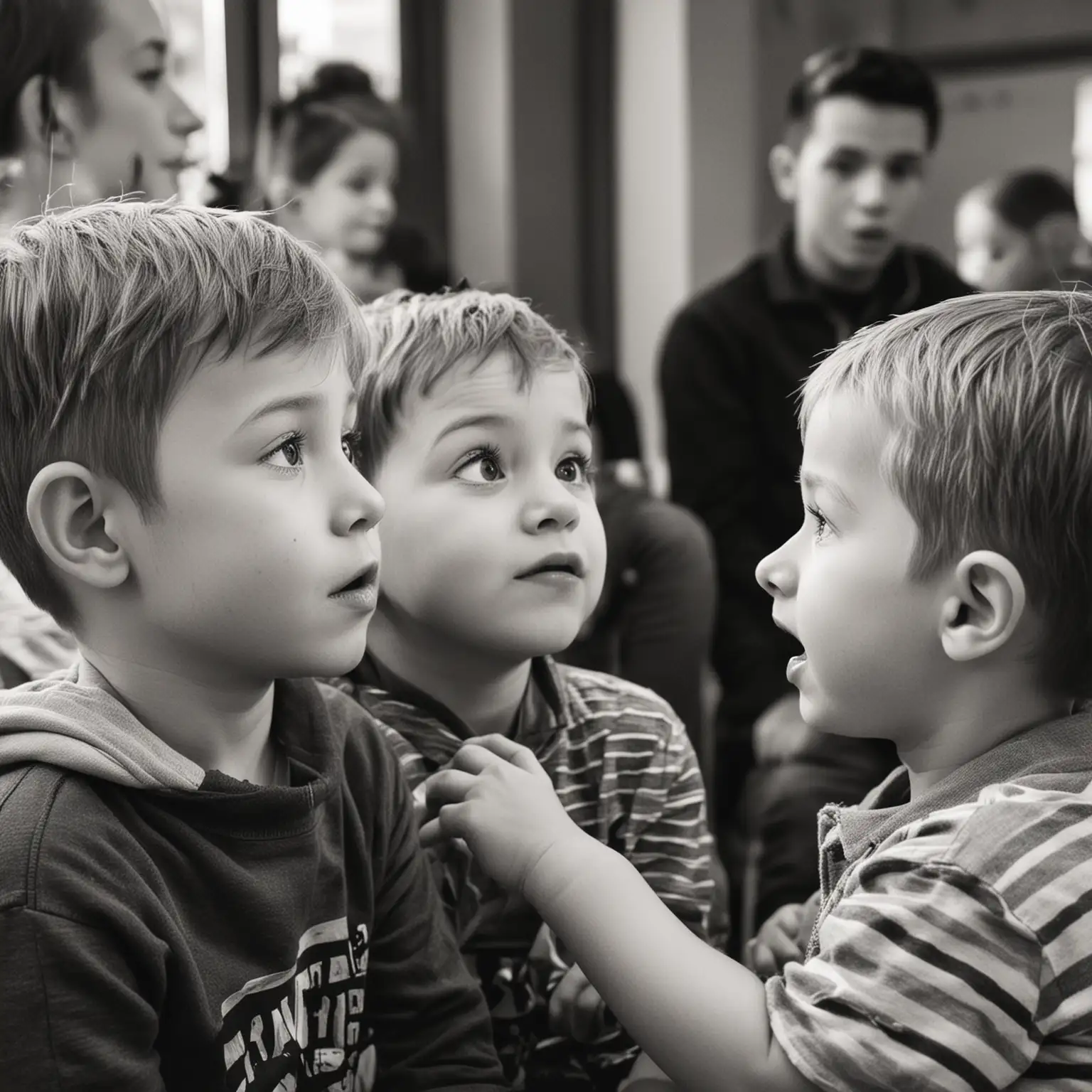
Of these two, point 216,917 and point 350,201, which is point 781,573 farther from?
point 350,201

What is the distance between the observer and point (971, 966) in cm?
70

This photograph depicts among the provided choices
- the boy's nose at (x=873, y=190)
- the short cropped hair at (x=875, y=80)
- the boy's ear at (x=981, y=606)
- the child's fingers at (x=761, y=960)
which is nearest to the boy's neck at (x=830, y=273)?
the boy's nose at (x=873, y=190)

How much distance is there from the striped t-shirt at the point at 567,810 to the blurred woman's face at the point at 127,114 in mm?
711

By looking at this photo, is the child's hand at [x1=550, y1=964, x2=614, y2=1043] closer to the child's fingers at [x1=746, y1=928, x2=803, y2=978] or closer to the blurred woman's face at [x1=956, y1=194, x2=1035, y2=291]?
the child's fingers at [x1=746, y1=928, x2=803, y2=978]

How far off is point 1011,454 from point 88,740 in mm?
Answer: 522

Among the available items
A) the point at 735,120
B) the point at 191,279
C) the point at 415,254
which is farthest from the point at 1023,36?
the point at 191,279

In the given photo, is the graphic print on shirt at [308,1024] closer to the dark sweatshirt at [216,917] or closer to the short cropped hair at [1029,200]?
the dark sweatshirt at [216,917]

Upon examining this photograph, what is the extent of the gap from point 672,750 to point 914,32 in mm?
4179

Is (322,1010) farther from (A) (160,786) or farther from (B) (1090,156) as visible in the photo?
(B) (1090,156)

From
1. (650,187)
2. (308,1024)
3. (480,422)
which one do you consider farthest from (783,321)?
(308,1024)

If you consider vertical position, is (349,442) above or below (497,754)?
above

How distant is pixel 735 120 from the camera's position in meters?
3.95

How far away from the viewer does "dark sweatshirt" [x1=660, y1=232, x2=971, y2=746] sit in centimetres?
219

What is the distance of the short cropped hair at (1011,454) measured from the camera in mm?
772
